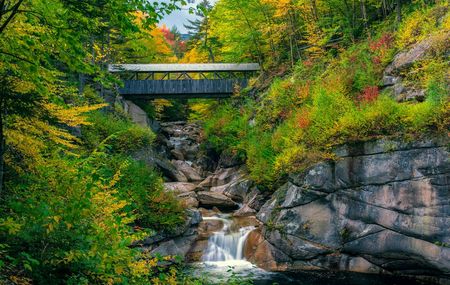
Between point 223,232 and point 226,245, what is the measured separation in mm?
748

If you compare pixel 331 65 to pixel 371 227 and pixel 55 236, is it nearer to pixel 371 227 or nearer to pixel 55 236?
pixel 371 227

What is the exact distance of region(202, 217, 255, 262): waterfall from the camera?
15.4 metres

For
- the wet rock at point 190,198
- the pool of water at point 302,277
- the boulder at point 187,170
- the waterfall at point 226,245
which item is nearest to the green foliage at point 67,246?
the pool of water at point 302,277

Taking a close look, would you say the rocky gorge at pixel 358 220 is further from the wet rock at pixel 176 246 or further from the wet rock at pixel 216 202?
the wet rock at pixel 216 202

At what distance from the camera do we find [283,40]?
101 feet

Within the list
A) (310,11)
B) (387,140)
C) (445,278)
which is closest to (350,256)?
(445,278)

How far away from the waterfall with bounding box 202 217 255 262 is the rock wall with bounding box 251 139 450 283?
0.40 m

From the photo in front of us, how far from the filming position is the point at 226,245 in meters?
15.9

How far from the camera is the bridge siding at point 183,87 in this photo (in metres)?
32.5

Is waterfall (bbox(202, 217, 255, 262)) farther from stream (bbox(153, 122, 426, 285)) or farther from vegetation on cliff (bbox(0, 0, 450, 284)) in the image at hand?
vegetation on cliff (bbox(0, 0, 450, 284))

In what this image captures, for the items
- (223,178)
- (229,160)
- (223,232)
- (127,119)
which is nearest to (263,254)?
(223,232)

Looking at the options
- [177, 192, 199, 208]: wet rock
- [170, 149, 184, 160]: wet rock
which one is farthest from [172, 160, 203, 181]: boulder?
[177, 192, 199, 208]: wet rock

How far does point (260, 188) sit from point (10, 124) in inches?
525

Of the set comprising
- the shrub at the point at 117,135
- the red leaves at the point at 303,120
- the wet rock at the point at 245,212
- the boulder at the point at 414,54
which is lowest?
the wet rock at the point at 245,212
